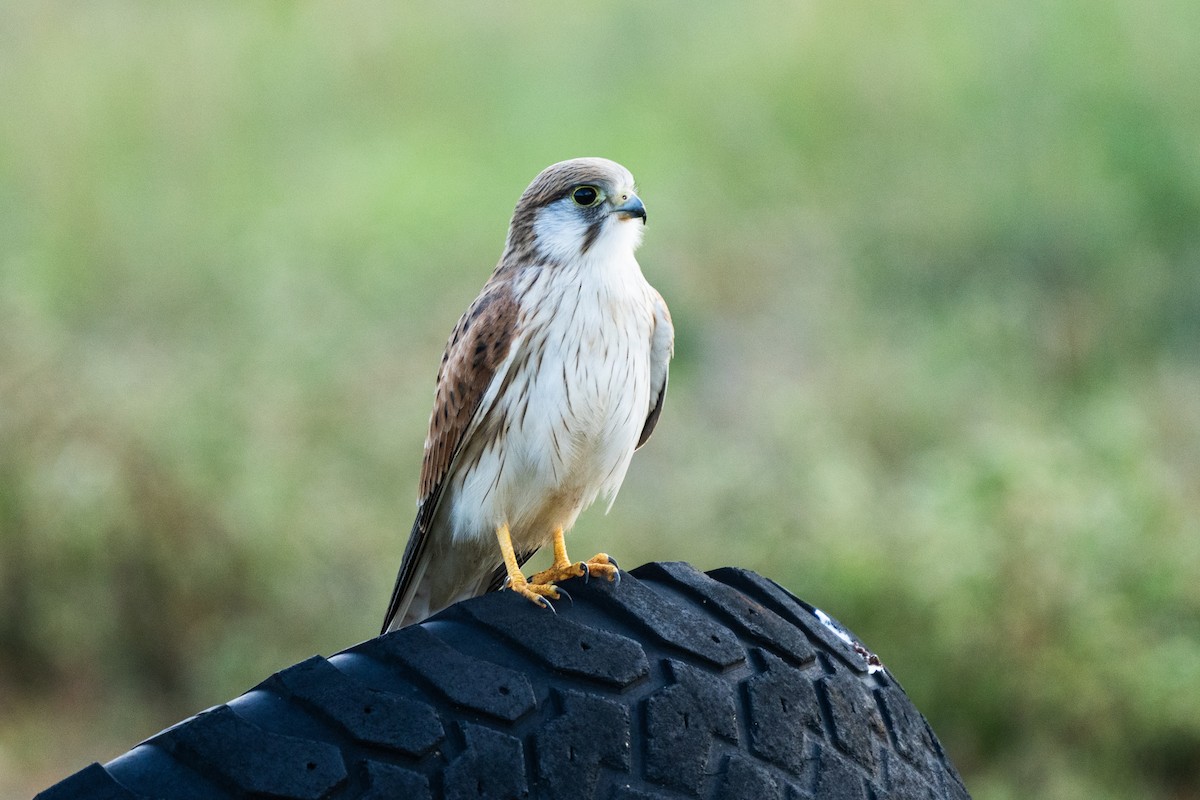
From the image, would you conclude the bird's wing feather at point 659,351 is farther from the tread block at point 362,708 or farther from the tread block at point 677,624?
the tread block at point 362,708


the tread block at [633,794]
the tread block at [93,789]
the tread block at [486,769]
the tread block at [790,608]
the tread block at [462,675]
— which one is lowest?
the tread block at [93,789]

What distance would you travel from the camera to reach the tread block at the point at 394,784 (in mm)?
1582

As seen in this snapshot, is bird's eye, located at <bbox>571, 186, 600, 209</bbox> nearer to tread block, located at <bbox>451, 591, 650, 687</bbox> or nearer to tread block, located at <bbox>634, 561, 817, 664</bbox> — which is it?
tread block, located at <bbox>634, 561, 817, 664</bbox>

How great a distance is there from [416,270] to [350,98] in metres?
2.38

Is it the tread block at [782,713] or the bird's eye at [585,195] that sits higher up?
the bird's eye at [585,195]

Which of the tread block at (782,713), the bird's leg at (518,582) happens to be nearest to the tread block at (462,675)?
the bird's leg at (518,582)

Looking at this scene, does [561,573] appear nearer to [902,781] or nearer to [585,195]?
[902,781]

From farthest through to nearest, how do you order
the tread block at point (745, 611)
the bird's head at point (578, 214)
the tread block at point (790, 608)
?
the bird's head at point (578, 214), the tread block at point (790, 608), the tread block at point (745, 611)

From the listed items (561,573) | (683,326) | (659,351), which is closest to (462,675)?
(561,573)

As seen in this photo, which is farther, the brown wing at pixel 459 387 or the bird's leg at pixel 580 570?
the brown wing at pixel 459 387

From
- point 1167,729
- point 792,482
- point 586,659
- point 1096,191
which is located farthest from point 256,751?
point 1096,191

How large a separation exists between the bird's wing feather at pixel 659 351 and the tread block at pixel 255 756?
1.49 metres

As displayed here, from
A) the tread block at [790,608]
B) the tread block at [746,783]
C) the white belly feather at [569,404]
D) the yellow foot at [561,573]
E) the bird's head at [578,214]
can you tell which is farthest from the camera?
the bird's head at [578,214]

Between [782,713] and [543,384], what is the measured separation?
1044 mm
